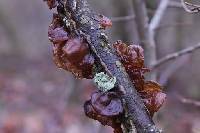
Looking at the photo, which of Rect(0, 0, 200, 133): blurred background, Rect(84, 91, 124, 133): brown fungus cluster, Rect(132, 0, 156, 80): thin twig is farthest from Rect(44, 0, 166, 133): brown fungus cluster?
Rect(0, 0, 200, 133): blurred background

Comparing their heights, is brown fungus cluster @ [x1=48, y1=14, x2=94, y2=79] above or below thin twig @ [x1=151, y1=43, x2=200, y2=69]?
above

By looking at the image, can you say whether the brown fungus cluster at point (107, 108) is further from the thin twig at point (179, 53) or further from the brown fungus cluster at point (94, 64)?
the thin twig at point (179, 53)

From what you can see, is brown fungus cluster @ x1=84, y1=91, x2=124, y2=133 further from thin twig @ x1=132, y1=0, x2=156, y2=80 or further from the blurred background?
the blurred background

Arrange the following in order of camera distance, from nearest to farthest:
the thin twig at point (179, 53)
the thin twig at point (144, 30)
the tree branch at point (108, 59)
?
the tree branch at point (108, 59)
the thin twig at point (179, 53)
the thin twig at point (144, 30)

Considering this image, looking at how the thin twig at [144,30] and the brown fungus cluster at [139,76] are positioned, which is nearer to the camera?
the brown fungus cluster at [139,76]

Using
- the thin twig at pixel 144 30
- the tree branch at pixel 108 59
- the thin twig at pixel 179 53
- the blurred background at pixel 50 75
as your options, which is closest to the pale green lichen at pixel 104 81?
the tree branch at pixel 108 59

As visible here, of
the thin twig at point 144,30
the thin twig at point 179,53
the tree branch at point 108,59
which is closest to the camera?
the tree branch at point 108,59
